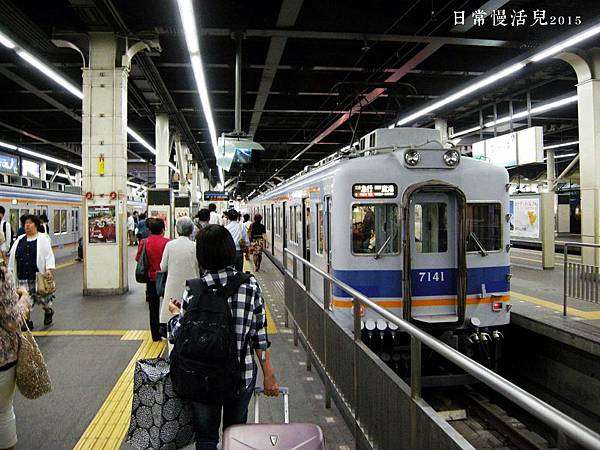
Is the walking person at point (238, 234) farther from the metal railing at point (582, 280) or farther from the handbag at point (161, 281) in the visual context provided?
the metal railing at point (582, 280)

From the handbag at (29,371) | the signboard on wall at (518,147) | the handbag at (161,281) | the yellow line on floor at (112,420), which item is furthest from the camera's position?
the signboard on wall at (518,147)

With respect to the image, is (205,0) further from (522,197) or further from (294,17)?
(522,197)

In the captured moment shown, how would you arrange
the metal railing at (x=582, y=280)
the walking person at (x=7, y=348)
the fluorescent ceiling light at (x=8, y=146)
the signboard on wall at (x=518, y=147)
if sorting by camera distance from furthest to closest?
the fluorescent ceiling light at (x=8, y=146), the signboard on wall at (x=518, y=147), the metal railing at (x=582, y=280), the walking person at (x=7, y=348)

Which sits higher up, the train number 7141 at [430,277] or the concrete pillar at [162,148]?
the concrete pillar at [162,148]

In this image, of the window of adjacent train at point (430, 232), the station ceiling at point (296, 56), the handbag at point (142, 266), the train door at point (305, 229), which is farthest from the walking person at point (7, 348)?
→ the train door at point (305, 229)

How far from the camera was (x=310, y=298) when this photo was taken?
5.05 meters

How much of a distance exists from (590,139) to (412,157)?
6.69m

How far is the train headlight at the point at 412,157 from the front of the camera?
5629 millimetres

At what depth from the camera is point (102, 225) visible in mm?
9797


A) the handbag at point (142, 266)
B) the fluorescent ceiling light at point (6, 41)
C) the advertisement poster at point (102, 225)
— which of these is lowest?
the handbag at point (142, 266)

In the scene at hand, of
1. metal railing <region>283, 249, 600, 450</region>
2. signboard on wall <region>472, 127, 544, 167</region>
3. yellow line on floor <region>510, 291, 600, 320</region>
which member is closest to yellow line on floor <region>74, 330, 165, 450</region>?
metal railing <region>283, 249, 600, 450</region>

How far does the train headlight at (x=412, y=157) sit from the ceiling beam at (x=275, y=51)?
387 centimetres

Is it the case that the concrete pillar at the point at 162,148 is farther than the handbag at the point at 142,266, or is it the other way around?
the concrete pillar at the point at 162,148

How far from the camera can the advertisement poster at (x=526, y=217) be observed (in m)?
12.3
